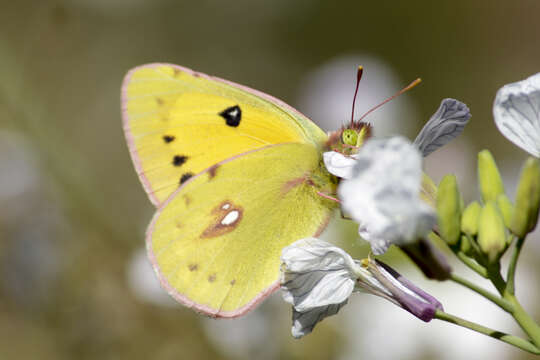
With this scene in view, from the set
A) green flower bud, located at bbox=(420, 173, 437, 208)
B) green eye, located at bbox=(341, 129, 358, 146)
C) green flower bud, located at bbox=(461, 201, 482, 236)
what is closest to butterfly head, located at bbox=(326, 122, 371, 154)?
green eye, located at bbox=(341, 129, 358, 146)

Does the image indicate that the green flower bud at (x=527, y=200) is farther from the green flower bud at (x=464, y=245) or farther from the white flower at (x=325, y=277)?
the white flower at (x=325, y=277)

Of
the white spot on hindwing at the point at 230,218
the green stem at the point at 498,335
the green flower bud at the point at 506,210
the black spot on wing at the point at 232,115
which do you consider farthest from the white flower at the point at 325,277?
the black spot on wing at the point at 232,115

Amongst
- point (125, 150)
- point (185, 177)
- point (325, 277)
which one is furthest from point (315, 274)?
point (125, 150)

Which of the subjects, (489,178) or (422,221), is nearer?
(422,221)

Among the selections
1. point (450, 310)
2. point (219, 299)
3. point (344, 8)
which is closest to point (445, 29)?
point (344, 8)

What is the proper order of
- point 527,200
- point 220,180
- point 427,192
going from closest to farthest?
point 527,200 → point 427,192 → point 220,180

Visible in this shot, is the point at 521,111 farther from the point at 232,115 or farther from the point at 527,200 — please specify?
the point at 232,115
